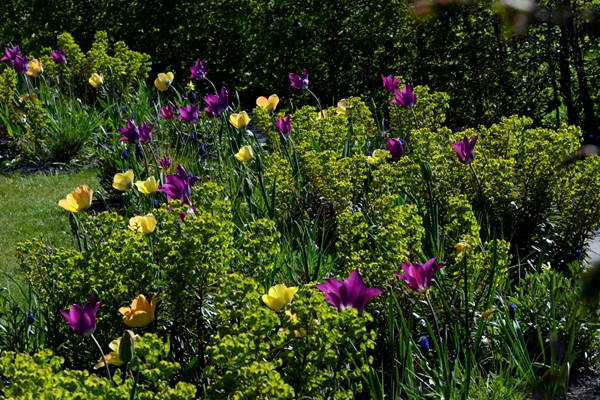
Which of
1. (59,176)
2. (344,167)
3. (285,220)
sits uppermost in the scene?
(344,167)

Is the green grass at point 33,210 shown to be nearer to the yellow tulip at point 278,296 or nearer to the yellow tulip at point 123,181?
the yellow tulip at point 123,181

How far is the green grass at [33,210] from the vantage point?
4.76 m

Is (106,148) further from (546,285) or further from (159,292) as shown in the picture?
(546,285)

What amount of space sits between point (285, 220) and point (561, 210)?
1.27 m

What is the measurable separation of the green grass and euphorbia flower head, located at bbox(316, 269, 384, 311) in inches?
95.2

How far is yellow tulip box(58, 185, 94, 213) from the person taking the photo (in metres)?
3.21

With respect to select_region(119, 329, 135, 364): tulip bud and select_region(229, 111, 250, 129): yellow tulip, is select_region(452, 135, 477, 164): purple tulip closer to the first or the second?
select_region(229, 111, 250, 129): yellow tulip

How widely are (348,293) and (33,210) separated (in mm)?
3632

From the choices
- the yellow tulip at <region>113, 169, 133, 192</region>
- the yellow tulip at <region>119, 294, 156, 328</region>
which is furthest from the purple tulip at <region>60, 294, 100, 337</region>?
the yellow tulip at <region>113, 169, 133, 192</region>

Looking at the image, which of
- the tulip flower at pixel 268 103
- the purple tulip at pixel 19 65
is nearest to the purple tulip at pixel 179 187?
the tulip flower at pixel 268 103

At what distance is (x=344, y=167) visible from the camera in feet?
12.8

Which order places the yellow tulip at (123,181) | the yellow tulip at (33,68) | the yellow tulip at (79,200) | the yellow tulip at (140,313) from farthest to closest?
1. the yellow tulip at (33,68)
2. the yellow tulip at (123,181)
3. the yellow tulip at (79,200)
4. the yellow tulip at (140,313)

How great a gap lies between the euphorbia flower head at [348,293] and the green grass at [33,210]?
242cm

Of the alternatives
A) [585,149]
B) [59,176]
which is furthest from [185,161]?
[585,149]
